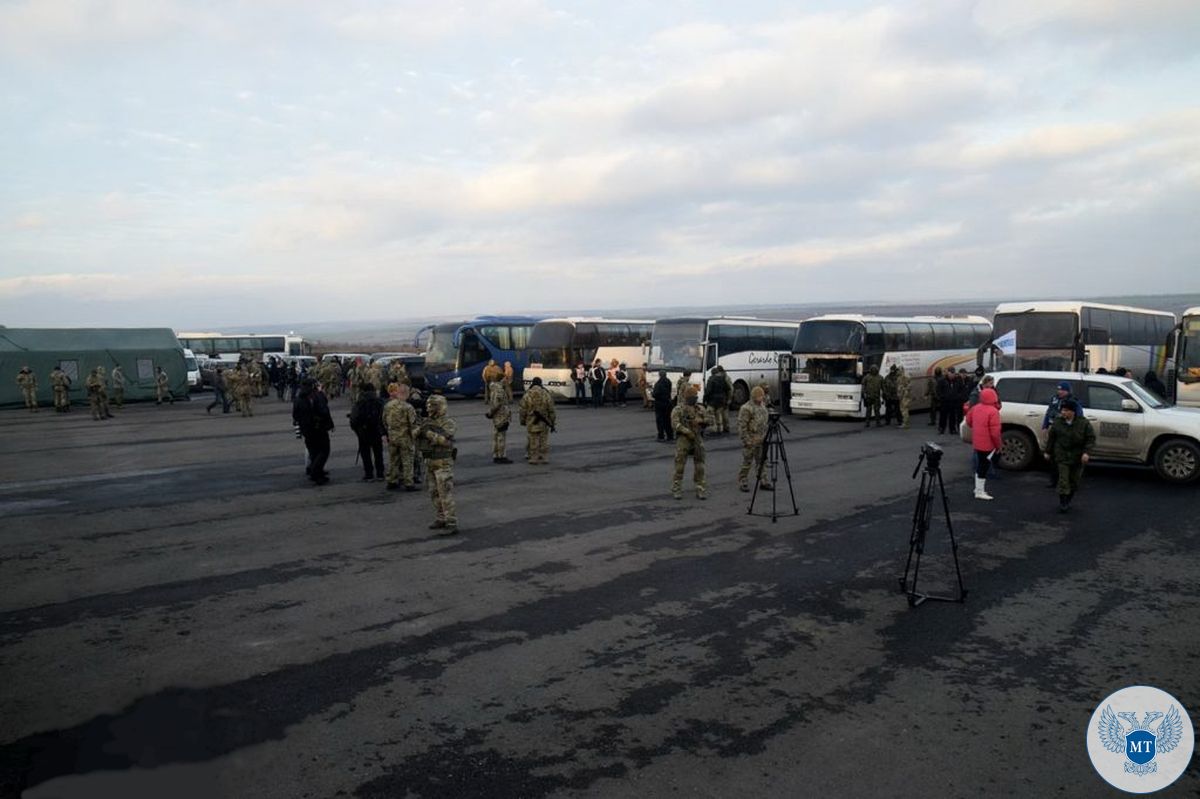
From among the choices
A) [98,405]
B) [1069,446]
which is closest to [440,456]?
[1069,446]

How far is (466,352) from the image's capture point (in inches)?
1272

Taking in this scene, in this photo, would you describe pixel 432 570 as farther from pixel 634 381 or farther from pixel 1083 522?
pixel 634 381

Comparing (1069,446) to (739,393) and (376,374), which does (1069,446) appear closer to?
(739,393)

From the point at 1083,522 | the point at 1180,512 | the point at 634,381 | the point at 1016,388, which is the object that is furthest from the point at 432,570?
the point at 634,381

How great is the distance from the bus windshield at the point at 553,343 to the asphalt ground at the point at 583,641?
18.3 metres

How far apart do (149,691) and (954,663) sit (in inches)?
250

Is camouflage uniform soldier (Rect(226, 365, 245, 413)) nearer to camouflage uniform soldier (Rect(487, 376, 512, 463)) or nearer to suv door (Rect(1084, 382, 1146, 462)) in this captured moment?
camouflage uniform soldier (Rect(487, 376, 512, 463))

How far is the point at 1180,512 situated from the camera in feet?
36.9

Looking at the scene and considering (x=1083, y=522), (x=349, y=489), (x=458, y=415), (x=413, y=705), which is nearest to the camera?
(x=413, y=705)

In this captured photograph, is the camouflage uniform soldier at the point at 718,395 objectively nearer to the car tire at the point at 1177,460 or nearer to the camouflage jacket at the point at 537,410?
the camouflage jacket at the point at 537,410

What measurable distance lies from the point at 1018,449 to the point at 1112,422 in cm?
164

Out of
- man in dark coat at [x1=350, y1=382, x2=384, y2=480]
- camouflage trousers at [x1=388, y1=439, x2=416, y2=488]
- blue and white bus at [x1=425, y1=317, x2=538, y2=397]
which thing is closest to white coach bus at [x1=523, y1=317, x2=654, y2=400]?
blue and white bus at [x1=425, y1=317, x2=538, y2=397]

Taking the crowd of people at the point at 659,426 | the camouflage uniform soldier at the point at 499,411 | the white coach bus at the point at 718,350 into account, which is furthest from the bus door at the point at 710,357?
the camouflage uniform soldier at the point at 499,411

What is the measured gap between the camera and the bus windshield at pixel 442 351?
3231 centimetres
